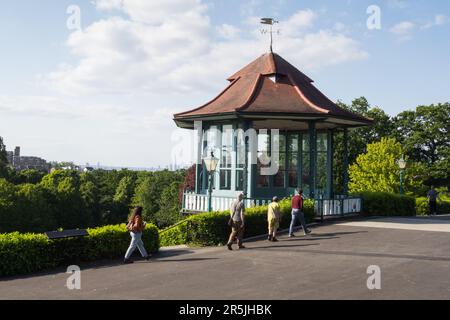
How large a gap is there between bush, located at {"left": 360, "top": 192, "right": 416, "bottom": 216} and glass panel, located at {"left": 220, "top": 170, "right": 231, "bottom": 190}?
21.4 feet

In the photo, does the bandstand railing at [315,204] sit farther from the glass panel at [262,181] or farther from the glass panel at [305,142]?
the glass panel at [305,142]

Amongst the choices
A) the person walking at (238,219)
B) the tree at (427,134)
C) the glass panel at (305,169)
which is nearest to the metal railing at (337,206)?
the glass panel at (305,169)

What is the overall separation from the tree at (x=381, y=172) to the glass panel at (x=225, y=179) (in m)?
23.8

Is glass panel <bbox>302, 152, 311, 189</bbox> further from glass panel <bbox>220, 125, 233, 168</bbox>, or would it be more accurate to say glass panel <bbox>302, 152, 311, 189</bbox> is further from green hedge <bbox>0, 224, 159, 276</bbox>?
green hedge <bbox>0, 224, 159, 276</bbox>

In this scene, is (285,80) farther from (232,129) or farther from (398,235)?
(398,235)

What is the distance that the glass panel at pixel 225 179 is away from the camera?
22.7 meters

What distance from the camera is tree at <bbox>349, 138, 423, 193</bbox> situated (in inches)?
1723

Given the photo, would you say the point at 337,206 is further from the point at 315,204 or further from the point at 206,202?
the point at 206,202

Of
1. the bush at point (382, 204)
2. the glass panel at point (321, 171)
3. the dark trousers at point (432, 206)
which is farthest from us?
the dark trousers at point (432, 206)

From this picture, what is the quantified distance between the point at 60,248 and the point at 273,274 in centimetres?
580

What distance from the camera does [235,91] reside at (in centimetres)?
2322

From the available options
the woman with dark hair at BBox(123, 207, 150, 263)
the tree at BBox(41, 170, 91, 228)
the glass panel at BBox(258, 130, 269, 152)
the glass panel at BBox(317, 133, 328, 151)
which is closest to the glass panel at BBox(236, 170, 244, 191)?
the glass panel at BBox(258, 130, 269, 152)
